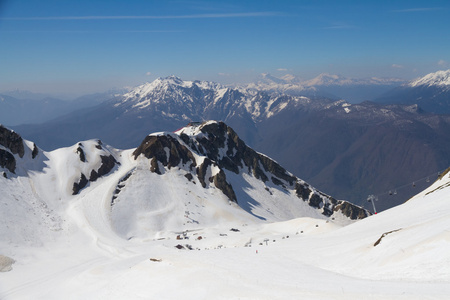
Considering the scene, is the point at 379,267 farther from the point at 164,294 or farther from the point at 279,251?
the point at 164,294

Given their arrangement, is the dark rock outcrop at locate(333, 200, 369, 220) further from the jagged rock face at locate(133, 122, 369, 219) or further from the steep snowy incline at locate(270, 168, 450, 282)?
the steep snowy incline at locate(270, 168, 450, 282)

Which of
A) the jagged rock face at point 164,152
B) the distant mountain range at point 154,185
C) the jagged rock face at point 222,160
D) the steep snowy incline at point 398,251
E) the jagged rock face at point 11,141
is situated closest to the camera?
the steep snowy incline at point 398,251

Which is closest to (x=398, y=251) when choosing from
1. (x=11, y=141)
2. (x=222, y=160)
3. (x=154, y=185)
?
(x=154, y=185)

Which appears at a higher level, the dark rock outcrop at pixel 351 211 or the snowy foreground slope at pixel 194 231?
the snowy foreground slope at pixel 194 231

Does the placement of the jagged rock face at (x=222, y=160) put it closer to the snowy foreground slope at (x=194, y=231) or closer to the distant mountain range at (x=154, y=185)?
the distant mountain range at (x=154, y=185)

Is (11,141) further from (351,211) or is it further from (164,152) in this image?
(351,211)

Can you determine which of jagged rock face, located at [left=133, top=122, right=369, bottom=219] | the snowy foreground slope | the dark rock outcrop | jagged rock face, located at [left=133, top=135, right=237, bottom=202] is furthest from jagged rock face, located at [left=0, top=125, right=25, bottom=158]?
the dark rock outcrop

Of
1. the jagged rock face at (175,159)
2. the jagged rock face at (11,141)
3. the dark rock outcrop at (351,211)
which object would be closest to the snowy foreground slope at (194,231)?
the jagged rock face at (11,141)
